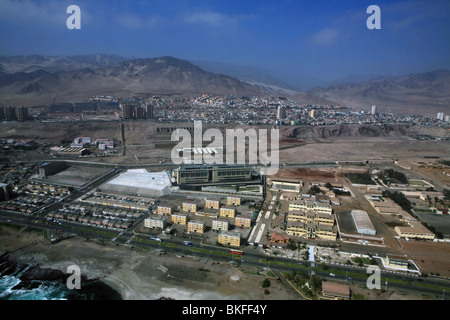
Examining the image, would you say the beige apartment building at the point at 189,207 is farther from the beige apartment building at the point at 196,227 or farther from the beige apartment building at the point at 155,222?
the beige apartment building at the point at 196,227

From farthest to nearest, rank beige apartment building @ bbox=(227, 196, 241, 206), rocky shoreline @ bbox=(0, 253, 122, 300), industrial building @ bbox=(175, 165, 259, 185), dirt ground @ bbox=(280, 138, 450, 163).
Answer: dirt ground @ bbox=(280, 138, 450, 163), industrial building @ bbox=(175, 165, 259, 185), beige apartment building @ bbox=(227, 196, 241, 206), rocky shoreline @ bbox=(0, 253, 122, 300)

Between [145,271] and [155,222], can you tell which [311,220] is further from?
[145,271]

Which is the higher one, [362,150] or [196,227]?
[362,150]

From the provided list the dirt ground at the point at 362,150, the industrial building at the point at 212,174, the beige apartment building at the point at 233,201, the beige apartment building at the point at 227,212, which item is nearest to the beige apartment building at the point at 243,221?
the beige apartment building at the point at 227,212

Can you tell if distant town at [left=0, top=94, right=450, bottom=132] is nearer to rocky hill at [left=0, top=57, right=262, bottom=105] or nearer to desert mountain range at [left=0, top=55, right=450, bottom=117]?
desert mountain range at [left=0, top=55, right=450, bottom=117]

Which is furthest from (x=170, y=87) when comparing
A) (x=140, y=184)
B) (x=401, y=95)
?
(x=401, y=95)

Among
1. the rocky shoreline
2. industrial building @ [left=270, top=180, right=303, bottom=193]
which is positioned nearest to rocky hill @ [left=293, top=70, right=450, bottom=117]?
industrial building @ [left=270, top=180, right=303, bottom=193]
